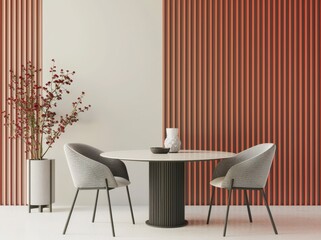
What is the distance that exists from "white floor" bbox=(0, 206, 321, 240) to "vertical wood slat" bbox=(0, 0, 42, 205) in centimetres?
32

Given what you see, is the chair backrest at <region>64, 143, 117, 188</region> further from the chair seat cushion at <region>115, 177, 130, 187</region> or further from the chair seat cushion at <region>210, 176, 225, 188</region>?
the chair seat cushion at <region>210, 176, 225, 188</region>

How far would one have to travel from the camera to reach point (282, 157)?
17.7 ft

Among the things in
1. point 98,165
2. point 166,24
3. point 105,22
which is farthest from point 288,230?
point 105,22

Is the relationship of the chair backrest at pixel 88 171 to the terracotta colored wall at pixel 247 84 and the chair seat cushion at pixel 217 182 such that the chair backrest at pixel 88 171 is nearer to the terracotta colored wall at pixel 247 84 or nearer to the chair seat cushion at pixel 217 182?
the chair seat cushion at pixel 217 182

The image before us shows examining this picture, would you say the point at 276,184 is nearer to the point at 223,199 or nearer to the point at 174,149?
the point at 223,199

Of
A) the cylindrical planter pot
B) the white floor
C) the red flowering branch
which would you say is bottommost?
the white floor

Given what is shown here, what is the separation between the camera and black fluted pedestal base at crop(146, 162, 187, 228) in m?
4.18

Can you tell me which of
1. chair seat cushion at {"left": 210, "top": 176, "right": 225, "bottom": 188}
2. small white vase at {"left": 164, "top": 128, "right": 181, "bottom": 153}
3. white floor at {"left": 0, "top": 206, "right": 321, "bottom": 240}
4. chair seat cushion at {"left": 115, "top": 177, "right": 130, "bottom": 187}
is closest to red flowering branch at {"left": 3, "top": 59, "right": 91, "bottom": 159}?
white floor at {"left": 0, "top": 206, "right": 321, "bottom": 240}

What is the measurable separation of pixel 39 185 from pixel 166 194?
1641 millimetres

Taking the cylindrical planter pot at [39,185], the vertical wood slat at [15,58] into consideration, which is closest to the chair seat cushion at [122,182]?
the cylindrical planter pot at [39,185]

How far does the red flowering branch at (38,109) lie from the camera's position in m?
5.09

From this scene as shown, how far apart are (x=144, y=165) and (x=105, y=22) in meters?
1.86

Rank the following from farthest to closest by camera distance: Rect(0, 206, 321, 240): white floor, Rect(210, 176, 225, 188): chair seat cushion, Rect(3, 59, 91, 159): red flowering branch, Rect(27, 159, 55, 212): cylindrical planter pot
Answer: Rect(3, 59, 91, 159): red flowering branch
Rect(27, 159, 55, 212): cylindrical planter pot
Rect(210, 176, 225, 188): chair seat cushion
Rect(0, 206, 321, 240): white floor

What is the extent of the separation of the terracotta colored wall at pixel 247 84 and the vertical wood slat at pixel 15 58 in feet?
5.40
